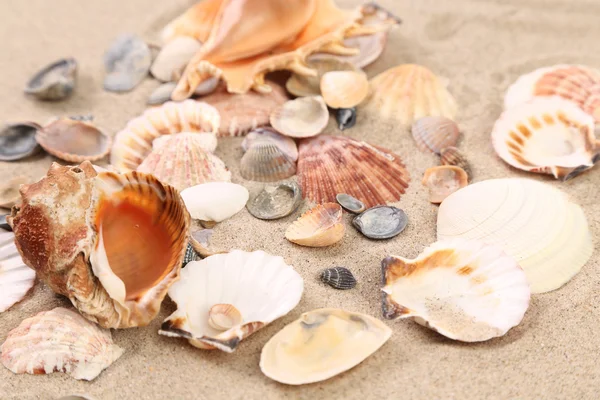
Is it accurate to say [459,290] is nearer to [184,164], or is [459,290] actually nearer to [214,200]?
[214,200]

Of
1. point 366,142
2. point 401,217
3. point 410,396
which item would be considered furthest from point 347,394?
point 366,142

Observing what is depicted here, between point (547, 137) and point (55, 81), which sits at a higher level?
point (55, 81)

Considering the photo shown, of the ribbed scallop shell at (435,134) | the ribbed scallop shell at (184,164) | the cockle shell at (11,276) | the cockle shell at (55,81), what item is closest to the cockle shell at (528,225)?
the ribbed scallop shell at (435,134)

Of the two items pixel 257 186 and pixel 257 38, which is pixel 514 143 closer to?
pixel 257 186

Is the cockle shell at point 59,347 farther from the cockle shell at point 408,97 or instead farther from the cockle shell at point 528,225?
the cockle shell at point 408,97

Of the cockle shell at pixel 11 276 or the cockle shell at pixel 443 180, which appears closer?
the cockle shell at pixel 11 276

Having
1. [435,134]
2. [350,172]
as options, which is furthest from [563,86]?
[350,172]
